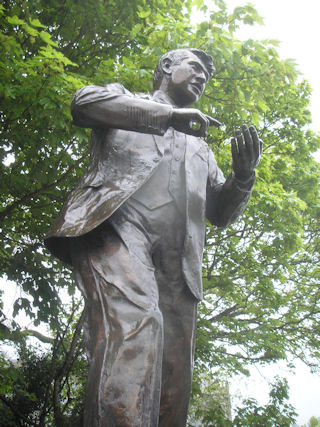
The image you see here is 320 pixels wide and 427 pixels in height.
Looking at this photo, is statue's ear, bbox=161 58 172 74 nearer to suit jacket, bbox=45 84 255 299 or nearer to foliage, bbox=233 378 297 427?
suit jacket, bbox=45 84 255 299

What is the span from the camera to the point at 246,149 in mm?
2348

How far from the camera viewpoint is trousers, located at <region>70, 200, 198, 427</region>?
1.65m

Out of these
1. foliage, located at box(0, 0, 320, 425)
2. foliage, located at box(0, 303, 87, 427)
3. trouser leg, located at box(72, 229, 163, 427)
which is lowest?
trouser leg, located at box(72, 229, 163, 427)

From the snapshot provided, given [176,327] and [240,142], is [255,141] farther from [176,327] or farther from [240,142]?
[176,327]

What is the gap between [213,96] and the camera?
600 cm

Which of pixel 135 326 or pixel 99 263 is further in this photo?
pixel 99 263

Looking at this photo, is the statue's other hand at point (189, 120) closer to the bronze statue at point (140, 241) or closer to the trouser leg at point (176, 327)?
the bronze statue at point (140, 241)

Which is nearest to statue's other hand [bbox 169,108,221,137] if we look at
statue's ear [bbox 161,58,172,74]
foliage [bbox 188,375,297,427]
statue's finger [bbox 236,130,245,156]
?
statue's finger [bbox 236,130,245,156]

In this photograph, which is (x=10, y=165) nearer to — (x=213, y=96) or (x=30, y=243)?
(x=30, y=243)

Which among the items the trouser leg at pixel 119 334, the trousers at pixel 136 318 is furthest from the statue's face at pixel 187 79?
the trouser leg at pixel 119 334

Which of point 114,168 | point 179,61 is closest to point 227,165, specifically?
point 179,61

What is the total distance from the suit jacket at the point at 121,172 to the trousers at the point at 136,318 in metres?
0.08

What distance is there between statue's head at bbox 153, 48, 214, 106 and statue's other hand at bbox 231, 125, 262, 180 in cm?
65

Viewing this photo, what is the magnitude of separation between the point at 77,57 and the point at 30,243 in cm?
275
